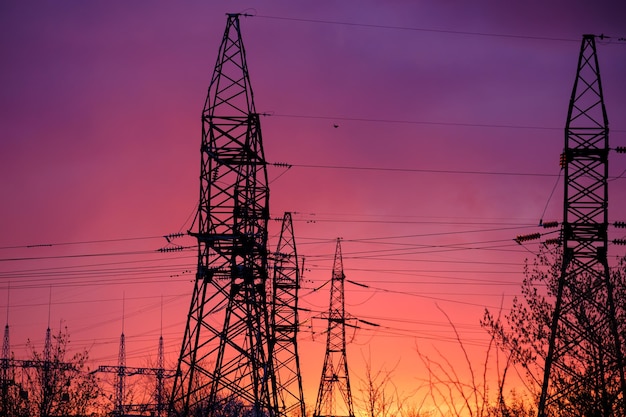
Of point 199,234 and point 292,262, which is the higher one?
point 292,262

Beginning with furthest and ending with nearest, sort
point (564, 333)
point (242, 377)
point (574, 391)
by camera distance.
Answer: point (242, 377) < point (564, 333) < point (574, 391)

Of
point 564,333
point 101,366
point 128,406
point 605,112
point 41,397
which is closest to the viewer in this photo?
point 564,333

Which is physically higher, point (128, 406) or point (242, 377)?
point (128, 406)

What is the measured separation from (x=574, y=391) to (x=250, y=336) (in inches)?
573

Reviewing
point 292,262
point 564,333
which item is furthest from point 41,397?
point 564,333

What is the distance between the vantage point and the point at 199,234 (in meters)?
44.2

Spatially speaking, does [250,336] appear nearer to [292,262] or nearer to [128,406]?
[292,262]

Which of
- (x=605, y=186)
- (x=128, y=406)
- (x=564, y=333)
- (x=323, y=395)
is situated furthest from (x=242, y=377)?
(x=128, y=406)

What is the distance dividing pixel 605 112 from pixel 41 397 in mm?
43676

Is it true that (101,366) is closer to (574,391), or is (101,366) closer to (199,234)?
(199,234)

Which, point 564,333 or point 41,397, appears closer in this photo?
point 564,333

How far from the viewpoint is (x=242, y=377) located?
50.2 m

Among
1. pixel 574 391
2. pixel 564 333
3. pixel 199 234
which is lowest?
pixel 574 391

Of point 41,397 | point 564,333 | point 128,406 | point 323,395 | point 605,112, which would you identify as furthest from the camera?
point 128,406
